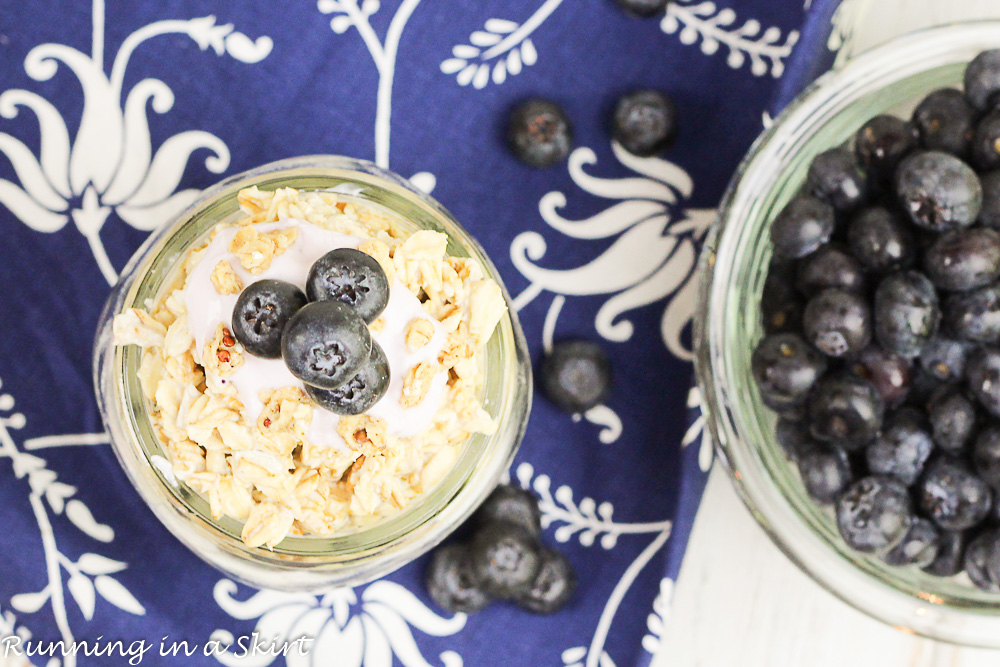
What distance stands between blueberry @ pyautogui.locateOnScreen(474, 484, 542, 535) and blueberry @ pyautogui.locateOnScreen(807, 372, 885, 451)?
1.18ft

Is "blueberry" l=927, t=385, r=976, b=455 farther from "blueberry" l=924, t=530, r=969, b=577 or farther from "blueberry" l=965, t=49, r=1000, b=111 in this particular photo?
"blueberry" l=965, t=49, r=1000, b=111

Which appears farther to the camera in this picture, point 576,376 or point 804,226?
point 576,376

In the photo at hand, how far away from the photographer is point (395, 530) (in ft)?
2.77

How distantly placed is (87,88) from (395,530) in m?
0.63

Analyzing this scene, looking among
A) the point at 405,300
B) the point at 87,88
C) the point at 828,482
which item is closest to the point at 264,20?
the point at 87,88

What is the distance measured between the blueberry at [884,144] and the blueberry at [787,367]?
187 mm

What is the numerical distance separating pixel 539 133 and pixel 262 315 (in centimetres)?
47

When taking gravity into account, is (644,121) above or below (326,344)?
above

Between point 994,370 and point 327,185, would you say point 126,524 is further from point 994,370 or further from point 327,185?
point 994,370

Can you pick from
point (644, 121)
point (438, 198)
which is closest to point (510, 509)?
point (438, 198)

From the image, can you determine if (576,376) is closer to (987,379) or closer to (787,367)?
(787,367)

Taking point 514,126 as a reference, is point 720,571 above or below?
below

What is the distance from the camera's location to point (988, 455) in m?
0.79

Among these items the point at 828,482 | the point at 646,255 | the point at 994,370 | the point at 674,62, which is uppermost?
the point at 674,62
